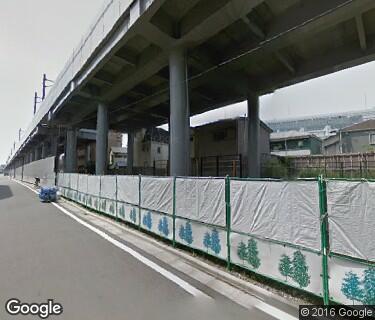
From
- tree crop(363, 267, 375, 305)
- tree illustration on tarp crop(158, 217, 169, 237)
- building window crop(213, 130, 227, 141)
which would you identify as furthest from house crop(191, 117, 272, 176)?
tree crop(363, 267, 375, 305)

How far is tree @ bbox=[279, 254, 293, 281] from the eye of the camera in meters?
4.14

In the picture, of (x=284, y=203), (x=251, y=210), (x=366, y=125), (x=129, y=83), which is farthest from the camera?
(x=366, y=125)

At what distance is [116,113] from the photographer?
27.1m

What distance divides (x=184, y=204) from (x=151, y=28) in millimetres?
8508

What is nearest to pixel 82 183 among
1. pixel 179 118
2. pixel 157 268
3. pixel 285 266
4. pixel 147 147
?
pixel 179 118

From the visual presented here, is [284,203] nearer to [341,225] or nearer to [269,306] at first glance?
[341,225]

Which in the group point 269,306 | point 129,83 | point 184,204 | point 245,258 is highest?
point 129,83

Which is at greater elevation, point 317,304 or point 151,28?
point 151,28

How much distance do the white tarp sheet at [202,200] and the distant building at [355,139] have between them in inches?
1343

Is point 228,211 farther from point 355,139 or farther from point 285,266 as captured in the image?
point 355,139

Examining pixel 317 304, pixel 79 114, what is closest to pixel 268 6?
pixel 317 304

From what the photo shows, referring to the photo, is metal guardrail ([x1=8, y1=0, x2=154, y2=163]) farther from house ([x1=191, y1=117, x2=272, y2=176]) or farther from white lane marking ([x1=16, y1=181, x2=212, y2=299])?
house ([x1=191, y1=117, x2=272, y2=176])

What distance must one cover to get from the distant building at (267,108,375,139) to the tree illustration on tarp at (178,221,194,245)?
62447 millimetres

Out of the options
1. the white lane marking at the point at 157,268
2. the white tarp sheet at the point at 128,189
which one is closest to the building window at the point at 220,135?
the white tarp sheet at the point at 128,189
